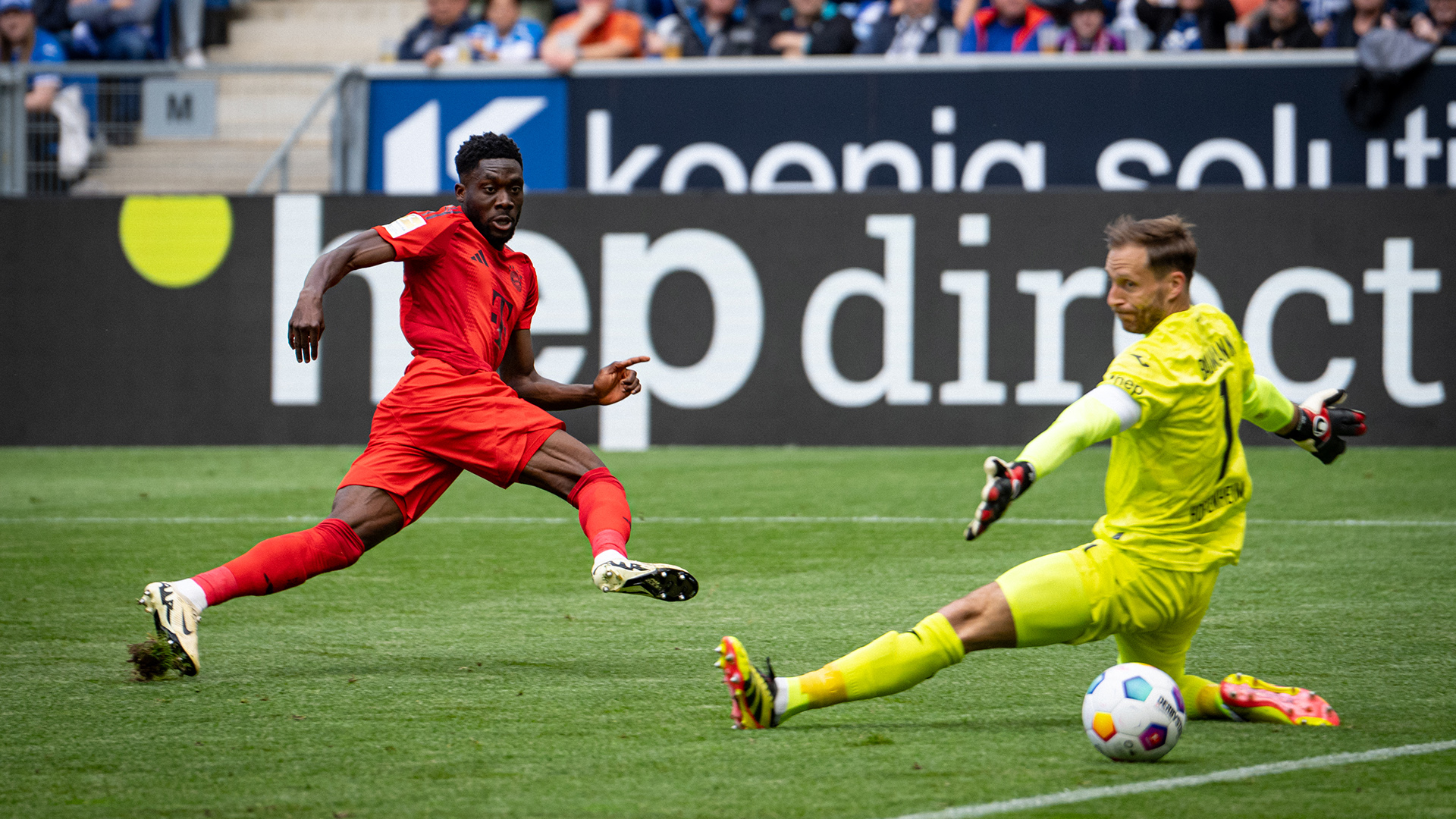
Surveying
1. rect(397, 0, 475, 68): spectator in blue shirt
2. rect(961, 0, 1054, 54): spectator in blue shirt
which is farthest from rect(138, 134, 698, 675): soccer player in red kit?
rect(397, 0, 475, 68): spectator in blue shirt

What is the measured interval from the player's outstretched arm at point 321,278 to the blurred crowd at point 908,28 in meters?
9.72

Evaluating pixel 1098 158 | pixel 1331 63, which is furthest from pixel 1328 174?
pixel 1098 158

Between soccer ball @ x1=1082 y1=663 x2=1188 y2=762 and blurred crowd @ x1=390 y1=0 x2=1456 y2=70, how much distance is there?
439 inches

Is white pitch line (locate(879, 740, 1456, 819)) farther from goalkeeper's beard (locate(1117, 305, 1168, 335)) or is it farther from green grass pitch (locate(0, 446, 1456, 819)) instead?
goalkeeper's beard (locate(1117, 305, 1168, 335))

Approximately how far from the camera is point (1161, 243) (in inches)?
174

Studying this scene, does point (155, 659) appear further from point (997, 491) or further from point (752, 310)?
point (752, 310)

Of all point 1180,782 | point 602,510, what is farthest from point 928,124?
point 1180,782

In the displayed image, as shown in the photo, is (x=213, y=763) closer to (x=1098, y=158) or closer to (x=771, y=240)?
(x=771, y=240)

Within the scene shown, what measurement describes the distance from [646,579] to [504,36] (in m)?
12.3

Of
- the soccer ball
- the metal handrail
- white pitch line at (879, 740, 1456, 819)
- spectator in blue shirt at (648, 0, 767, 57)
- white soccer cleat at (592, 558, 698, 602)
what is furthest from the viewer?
spectator in blue shirt at (648, 0, 767, 57)

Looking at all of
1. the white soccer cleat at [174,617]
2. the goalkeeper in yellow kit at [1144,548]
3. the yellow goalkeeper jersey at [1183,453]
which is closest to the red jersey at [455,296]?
the white soccer cleat at [174,617]

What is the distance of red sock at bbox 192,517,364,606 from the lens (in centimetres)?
529

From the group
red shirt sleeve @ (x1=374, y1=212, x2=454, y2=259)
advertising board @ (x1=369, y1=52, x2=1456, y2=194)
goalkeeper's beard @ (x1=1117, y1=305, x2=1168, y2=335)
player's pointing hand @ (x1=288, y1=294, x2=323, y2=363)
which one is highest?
advertising board @ (x1=369, y1=52, x2=1456, y2=194)

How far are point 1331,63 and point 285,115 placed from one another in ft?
30.4
